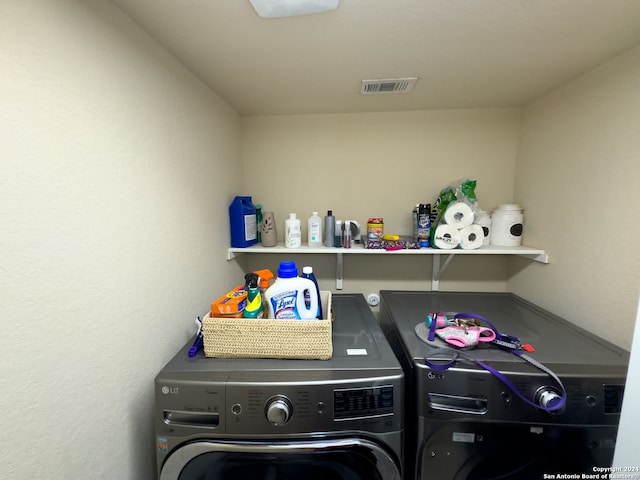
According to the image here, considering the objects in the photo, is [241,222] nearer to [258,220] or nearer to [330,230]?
[258,220]

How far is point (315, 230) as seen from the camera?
1.49 m

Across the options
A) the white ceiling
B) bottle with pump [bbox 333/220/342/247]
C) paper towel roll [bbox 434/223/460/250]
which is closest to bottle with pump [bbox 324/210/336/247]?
bottle with pump [bbox 333/220/342/247]

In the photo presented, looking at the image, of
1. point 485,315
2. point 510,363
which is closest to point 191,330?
point 510,363

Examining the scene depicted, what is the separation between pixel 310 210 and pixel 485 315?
1127 mm

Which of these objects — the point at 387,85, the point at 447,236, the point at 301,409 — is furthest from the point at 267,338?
the point at 387,85

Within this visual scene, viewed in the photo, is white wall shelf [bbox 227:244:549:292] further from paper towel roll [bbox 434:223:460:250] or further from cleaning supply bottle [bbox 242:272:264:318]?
cleaning supply bottle [bbox 242:272:264:318]

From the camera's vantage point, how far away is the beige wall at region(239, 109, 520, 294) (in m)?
1.60

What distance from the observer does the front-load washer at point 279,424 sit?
0.79m

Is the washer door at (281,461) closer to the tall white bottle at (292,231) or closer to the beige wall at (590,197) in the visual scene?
the tall white bottle at (292,231)

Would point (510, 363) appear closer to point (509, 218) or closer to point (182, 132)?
point (509, 218)

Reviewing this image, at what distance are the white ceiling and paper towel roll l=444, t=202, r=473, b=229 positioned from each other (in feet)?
1.92

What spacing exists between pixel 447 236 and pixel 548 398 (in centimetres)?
77

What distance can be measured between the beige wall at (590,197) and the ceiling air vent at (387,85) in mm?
735

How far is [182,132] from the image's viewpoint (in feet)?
3.47
